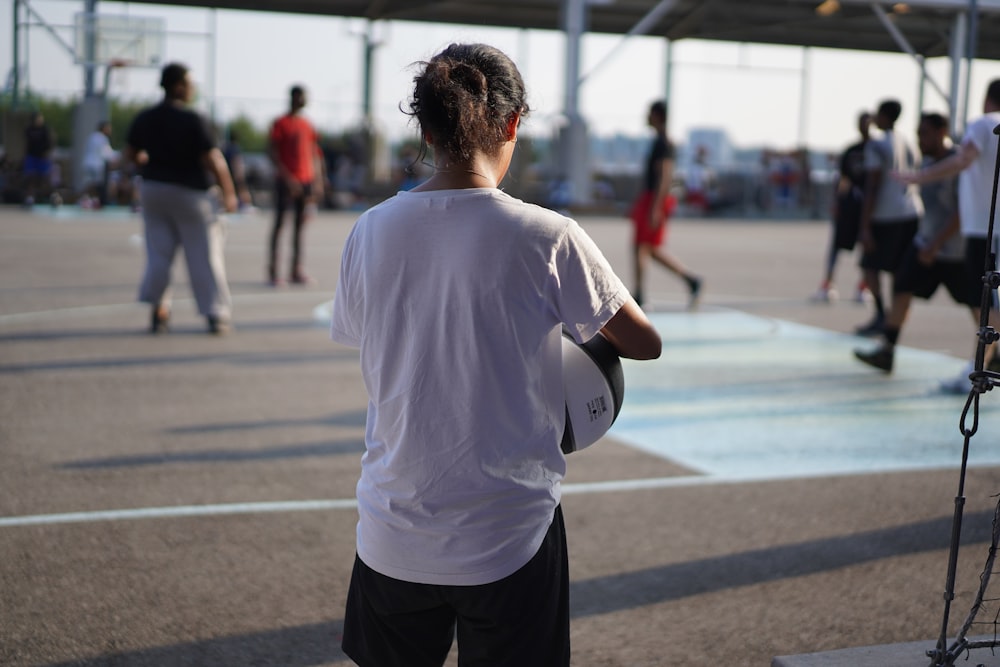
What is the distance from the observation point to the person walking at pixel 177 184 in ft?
29.2

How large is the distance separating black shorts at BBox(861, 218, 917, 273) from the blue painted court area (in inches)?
29.0

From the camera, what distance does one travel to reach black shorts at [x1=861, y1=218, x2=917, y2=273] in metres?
9.74

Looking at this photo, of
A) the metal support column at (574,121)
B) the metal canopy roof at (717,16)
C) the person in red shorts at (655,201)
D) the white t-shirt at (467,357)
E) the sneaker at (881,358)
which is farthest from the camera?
the metal support column at (574,121)

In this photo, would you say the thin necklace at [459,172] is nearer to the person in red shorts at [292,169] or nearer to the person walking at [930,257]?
the person walking at [930,257]

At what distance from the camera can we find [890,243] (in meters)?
9.78

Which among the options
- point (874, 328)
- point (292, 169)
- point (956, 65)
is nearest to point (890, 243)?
point (874, 328)

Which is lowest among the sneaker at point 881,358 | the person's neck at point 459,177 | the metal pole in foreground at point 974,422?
the sneaker at point 881,358

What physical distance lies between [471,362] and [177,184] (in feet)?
23.8

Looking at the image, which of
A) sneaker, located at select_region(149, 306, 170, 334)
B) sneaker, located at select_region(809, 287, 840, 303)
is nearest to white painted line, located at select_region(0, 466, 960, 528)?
sneaker, located at select_region(149, 306, 170, 334)

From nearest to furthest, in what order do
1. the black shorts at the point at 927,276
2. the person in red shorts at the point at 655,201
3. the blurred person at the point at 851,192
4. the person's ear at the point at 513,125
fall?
1. the person's ear at the point at 513,125
2. the black shorts at the point at 927,276
3. the blurred person at the point at 851,192
4. the person in red shorts at the point at 655,201

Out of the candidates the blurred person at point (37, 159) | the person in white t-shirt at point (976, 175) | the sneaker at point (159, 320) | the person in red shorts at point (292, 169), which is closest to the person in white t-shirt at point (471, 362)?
the person in white t-shirt at point (976, 175)

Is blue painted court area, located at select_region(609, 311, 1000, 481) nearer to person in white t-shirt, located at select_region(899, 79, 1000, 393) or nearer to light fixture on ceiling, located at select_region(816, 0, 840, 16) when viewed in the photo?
person in white t-shirt, located at select_region(899, 79, 1000, 393)

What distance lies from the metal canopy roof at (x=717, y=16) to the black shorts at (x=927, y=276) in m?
19.1

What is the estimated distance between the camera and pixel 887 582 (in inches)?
168
